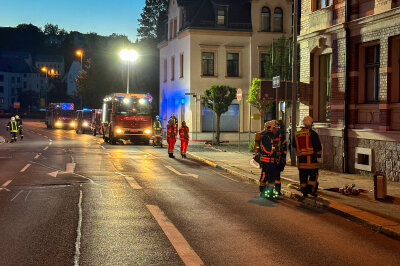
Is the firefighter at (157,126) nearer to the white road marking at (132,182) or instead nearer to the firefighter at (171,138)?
the firefighter at (171,138)

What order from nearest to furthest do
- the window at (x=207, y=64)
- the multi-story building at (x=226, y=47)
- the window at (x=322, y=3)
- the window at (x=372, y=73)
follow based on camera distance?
the window at (x=372, y=73)
the window at (x=322, y=3)
the multi-story building at (x=226, y=47)
the window at (x=207, y=64)

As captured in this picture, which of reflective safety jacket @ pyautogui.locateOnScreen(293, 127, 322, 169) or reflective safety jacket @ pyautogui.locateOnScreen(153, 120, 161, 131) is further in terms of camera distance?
reflective safety jacket @ pyautogui.locateOnScreen(153, 120, 161, 131)

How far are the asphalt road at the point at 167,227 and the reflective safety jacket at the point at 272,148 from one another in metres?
0.92

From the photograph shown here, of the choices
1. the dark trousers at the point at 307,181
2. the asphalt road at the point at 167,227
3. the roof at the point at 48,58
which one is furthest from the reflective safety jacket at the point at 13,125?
the roof at the point at 48,58

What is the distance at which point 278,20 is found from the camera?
41.8 m

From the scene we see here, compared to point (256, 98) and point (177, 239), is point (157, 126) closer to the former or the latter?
point (256, 98)

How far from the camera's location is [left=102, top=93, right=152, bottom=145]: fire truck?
34.1 m

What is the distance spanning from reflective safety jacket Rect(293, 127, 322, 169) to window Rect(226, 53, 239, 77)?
98.1 ft

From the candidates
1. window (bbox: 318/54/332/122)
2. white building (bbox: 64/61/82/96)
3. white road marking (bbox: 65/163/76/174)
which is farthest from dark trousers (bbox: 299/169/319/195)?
white building (bbox: 64/61/82/96)

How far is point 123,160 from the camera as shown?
74.1 feet

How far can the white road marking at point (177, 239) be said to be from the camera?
681cm

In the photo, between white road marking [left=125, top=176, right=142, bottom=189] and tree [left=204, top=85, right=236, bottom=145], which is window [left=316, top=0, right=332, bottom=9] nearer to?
white road marking [left=125, top=176, right=142, bottom=189]

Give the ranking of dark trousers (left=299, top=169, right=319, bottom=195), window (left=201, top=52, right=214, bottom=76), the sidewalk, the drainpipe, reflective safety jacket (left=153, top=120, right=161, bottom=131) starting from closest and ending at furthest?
the sidewalk
dark trousers (left=299, top=169, right=319, bottom=195)
the drainpipe
reflective safety jacket (left=153, top=120, right=161, bottom=131)
window (left=201, top=52, right=214, bottom=76)

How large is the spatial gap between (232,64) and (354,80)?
2457 cm
